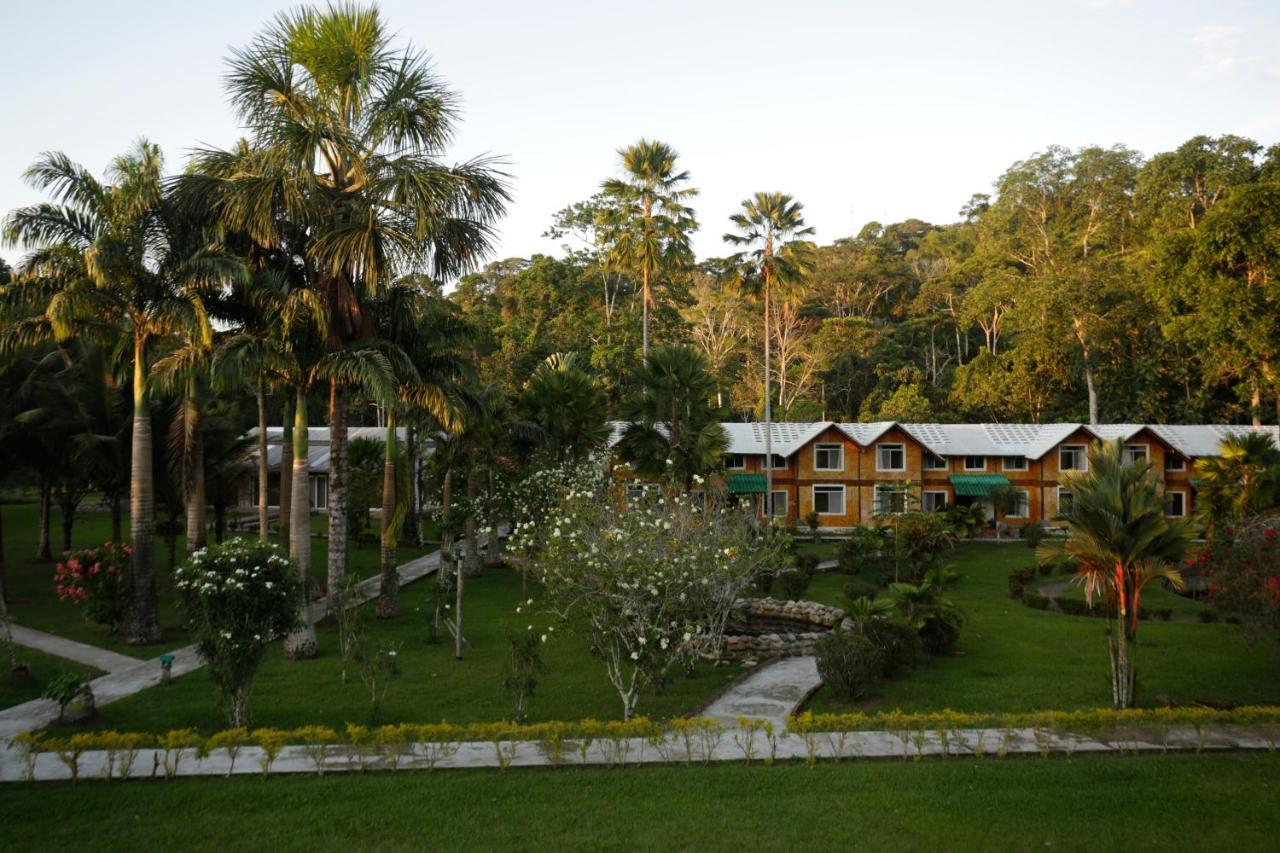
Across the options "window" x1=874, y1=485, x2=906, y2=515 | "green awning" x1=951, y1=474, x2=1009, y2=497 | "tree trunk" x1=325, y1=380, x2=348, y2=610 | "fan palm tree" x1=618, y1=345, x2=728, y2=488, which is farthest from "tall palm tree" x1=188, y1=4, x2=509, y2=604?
"green awning" x1=951, y1=474, x2=1009, y2=497

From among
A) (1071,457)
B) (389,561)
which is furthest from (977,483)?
(389,561)

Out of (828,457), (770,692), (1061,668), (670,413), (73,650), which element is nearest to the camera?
(770,692)

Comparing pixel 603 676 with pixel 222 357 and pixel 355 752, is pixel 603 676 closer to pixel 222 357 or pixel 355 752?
pixel 355 752

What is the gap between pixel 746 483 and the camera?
40.9 meters

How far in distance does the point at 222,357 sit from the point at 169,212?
350 cm

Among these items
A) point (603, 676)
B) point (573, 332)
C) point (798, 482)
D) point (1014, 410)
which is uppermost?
point (573, 332)

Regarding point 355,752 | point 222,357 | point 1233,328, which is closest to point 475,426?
point 222,357

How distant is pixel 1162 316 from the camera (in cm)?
4647

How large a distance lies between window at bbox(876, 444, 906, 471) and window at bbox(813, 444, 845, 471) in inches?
64.6

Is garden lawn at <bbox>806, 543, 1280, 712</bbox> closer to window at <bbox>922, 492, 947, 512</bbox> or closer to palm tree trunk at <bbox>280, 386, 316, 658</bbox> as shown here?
palm tree trunk at <bbox>280, 386, 316, 658</bbox>

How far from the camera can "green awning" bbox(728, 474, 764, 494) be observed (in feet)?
133

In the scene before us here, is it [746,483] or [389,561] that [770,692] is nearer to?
[389,561]

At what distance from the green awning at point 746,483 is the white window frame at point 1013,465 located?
11.4 m

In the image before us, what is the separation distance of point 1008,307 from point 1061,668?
1685 inches
